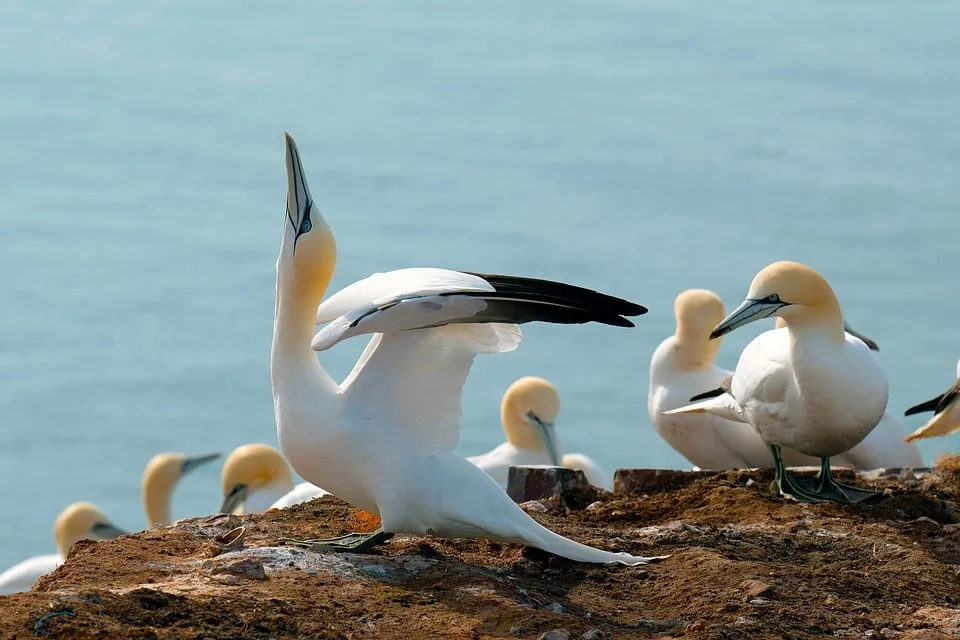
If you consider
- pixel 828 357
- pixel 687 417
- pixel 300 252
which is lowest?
pixel 687 417

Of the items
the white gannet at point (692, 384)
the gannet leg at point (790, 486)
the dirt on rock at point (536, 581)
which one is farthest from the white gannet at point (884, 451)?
the dirt on rock at point (536, 581)

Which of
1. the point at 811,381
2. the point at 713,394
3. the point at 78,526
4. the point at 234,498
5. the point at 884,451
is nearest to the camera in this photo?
the point at 811,381

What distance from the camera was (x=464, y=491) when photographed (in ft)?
16.9

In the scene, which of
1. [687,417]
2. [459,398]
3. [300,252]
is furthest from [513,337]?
[687,417]

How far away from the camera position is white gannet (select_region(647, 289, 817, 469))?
9047mm

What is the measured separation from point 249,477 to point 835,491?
5516 millimetres

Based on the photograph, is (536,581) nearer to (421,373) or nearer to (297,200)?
(421,373)

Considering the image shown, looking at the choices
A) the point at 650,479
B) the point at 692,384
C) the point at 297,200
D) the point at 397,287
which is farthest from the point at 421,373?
the point at 692,384

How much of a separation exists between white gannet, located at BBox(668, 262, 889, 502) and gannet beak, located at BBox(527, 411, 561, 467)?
4.37 metres

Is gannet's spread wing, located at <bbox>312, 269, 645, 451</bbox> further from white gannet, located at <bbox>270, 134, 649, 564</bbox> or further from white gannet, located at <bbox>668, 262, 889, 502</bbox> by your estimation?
white gannet, located at <bbox>668, 262, 889, 502</bbox>

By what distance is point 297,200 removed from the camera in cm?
548

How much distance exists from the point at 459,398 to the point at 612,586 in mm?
785

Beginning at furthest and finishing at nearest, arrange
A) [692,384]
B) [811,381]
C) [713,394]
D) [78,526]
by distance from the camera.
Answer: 1. [78,526]
2. [692,384]
3. [713,394]
4. [811,381]

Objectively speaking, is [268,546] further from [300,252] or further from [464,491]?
[300,252]
